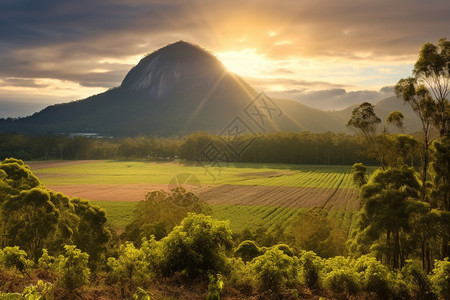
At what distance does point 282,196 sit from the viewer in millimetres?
85562

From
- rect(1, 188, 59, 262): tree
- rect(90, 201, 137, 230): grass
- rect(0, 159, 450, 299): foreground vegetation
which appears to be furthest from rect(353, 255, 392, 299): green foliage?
rect(90, 201, 137, 230): grass

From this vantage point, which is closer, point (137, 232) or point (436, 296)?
→ point (436, 296)

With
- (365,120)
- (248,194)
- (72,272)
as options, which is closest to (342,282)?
(72,272)

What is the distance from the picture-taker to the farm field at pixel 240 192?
65.6 m

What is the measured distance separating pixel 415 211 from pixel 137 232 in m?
24.2

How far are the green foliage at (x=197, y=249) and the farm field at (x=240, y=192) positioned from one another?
40916mm

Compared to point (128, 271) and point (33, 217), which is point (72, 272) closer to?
point (128, 271)

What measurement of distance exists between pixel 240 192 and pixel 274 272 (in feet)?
266

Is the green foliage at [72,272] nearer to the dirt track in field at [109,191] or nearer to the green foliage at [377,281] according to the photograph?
the green foliage at [377,281]

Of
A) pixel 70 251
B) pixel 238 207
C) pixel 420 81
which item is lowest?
pixel 238 207

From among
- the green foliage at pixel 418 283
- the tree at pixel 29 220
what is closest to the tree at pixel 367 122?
the green foliage at pixel 418 283

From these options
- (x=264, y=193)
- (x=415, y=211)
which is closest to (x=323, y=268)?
(x=415, y=211)

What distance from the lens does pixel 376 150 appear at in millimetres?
34656

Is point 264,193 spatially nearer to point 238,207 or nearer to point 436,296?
point 238,207
